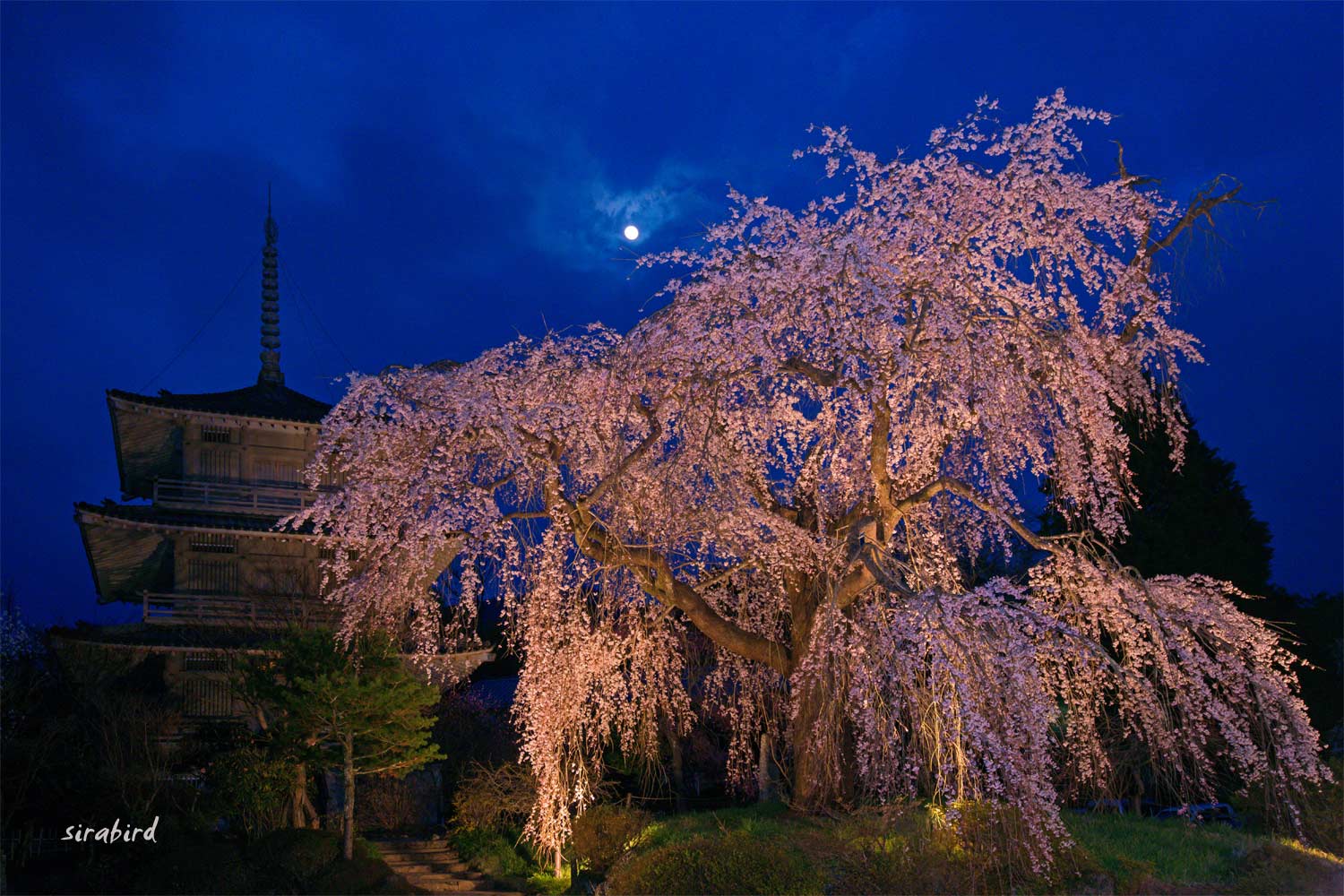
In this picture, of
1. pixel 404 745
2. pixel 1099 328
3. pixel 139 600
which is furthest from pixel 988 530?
pixel 139 600

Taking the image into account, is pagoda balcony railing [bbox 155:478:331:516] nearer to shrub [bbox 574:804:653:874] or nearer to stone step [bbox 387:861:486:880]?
stone step [bbox 387:861:486:880]

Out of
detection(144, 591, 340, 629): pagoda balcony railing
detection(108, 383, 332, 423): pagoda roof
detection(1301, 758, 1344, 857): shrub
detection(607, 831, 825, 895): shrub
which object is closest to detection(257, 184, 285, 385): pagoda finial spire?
detection(108, 383, 332, 423): pagoda roof

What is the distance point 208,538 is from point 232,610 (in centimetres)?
131

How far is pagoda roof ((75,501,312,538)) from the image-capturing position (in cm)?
1348

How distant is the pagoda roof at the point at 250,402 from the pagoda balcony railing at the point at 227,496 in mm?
1136

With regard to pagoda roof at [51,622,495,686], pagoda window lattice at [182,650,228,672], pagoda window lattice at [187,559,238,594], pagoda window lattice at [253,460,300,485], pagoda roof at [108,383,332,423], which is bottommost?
pagoda window lattice at [182,650,228,672]

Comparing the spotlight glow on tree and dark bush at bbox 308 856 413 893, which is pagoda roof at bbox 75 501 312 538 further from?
the spotlight glow on tree

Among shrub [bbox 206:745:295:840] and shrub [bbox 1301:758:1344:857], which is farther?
shrub [bbox 206:745:295:840]

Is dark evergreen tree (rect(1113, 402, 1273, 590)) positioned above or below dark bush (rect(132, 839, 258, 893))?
above

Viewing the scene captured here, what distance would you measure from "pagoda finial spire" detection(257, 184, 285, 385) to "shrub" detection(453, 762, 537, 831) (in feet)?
26.7

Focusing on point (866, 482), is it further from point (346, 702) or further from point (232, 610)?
point (232, 610)

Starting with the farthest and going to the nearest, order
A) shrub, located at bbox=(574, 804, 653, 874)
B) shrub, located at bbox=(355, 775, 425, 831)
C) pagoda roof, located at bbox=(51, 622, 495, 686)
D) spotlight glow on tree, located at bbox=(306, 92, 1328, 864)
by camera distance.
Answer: shrub, located at bbox=(355, 775, 425, 831) < pagoda roof, located at bbox=(51, 622, 495, 686) < shrub, located at bbox=(574, 804, 653, 874) < spotlight glow on tree, located at bbox=(306, 92, 1328, 864)

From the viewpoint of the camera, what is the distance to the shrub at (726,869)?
22.7 feet

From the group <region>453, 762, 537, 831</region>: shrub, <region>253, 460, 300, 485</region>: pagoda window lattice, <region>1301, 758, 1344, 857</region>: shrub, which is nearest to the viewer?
<region>1301, 758, 1344, 857</region>: shrub
